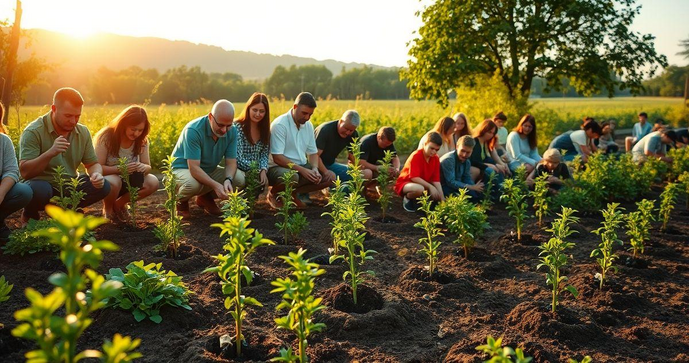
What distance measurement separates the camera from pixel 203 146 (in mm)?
7004

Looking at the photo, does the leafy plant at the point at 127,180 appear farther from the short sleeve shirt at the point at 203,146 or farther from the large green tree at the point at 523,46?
the large green tree at the point at 523,46

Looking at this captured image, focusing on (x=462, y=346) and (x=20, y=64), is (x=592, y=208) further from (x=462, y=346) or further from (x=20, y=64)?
(x=20, y=64)

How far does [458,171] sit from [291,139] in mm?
2363

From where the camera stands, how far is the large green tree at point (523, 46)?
704 inches

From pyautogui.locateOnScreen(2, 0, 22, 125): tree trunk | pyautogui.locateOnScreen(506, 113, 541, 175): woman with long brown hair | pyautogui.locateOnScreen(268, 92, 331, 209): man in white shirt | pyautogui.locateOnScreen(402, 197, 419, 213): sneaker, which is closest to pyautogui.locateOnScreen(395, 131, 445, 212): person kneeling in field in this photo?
pyautogui.locateOnScreen(402, 197, 419, 213): sneaker

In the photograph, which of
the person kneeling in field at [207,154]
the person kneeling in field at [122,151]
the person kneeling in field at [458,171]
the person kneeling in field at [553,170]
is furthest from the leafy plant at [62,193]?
the person kneeling in field at [553,170]

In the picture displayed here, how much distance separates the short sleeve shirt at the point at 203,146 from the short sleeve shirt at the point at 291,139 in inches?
33.4

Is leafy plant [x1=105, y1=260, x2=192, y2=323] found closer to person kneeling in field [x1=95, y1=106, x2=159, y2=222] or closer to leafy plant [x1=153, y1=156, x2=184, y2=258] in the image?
leafy plant [x1=153, y1=156, x2=184, y2=258]

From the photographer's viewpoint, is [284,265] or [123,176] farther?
[123,176]

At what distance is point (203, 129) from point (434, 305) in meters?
3.55

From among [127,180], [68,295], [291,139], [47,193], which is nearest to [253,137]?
[291,139]

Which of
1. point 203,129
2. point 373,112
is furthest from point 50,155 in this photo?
point 373,112

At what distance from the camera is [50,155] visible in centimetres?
577

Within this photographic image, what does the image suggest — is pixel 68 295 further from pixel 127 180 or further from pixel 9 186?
pixel 127 180
